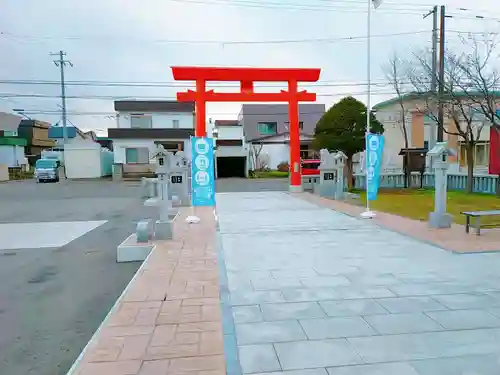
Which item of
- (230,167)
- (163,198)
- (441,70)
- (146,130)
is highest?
(441,70)

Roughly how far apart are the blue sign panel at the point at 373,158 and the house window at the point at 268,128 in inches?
1131

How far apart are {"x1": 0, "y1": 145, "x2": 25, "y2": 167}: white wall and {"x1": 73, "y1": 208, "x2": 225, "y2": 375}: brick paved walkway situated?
3669 cm

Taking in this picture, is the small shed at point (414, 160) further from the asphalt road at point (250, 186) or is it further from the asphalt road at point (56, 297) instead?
the asphalt road at point (56, 297)

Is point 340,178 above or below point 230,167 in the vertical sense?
below

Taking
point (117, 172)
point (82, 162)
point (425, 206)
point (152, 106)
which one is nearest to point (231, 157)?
point (152, 106)

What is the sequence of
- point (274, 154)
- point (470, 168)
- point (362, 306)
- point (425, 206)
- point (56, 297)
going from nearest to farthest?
point (362, 306), point (56, 297), point (425, 206), point (470, 168), point (274, 154)

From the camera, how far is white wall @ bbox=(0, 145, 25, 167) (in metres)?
35.3

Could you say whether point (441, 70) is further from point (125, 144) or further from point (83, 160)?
point (83, 160)

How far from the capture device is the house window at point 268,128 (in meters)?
37.7

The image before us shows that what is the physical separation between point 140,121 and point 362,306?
3222 cm

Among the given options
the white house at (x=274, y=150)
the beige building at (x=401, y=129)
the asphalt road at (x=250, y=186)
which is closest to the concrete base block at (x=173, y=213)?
the asphalt road at (x=250, y=186)

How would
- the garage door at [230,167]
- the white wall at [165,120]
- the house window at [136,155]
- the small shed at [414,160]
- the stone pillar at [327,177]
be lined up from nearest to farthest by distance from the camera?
the stone pillar at [327,177] < the small shed at [414,160] < the house window at [136,155] < the garage door at [230,167] < the white wall at [165,120]

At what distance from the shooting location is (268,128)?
124 feet

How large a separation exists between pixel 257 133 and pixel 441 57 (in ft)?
75.2
